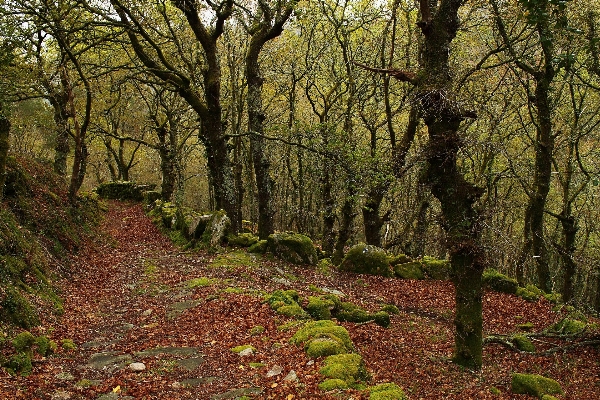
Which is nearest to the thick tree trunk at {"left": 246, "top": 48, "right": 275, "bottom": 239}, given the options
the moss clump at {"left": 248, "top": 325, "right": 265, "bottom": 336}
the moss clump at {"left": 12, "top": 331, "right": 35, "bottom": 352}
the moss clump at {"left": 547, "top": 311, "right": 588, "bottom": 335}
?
the moss clump at {"left": 248, "top": 325, "right": 265, "bottom": 336}

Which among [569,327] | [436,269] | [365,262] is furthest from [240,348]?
[436,269]

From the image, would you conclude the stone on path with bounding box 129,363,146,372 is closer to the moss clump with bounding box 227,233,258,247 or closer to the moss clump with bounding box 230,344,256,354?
the moss clump with bounding box 230,344,256,354

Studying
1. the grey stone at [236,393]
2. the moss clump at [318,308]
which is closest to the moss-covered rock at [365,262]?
the moss clump at [318,308]

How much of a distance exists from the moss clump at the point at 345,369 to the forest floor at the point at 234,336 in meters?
0.16

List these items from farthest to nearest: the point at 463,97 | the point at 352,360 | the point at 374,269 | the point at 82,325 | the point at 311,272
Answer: the point at 374,269, the point at 311,272, the point at 82,325, the point at 463,97, the point at 352,360

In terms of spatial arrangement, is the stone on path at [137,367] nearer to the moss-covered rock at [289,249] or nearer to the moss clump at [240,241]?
the moss-covered rock at [289,249]

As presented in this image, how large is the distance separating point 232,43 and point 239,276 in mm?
16301

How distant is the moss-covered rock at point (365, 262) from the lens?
17.9 meters

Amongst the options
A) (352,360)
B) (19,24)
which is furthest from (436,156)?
(19,24)

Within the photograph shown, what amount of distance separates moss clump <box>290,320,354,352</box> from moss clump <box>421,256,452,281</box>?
36.2 feet

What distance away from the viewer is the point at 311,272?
52.8 ft

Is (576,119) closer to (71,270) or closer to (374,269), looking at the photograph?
(374,269)

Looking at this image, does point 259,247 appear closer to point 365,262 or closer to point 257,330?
point 365,262

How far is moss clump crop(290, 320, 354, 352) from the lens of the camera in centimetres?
807
